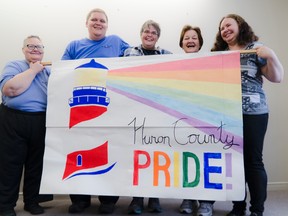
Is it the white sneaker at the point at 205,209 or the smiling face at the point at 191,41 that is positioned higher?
the smiling face at the point at 191,41

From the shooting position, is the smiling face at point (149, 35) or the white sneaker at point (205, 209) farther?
the smiling face at point (149, 35)

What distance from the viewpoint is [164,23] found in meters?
2.23

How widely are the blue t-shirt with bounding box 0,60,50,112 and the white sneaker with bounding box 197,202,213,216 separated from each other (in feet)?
3.85

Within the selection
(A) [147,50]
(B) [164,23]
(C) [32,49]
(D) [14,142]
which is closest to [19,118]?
(D) [14,142]

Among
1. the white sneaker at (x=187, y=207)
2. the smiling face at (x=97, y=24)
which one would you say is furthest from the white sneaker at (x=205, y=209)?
the smiling face at (x=97, y=24)

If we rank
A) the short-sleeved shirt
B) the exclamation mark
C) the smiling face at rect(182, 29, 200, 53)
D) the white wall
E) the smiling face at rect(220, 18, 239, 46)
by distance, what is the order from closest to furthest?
the exclamation mark → the short-sleeved shirt → the smiling face at rect(220, 18, 239, 46) → the smiling face at rect(182, 29, 200, 53) → the white wall

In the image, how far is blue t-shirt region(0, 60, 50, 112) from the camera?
64.0 inches

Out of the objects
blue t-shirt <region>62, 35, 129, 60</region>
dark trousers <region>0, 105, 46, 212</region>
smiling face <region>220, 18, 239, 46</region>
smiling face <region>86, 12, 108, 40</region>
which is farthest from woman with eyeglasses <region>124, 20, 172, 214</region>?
dark trousers <region>0, 105, 46, 212</region>

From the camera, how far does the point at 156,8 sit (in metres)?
2.23

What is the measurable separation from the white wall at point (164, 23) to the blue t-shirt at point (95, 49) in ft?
1.37

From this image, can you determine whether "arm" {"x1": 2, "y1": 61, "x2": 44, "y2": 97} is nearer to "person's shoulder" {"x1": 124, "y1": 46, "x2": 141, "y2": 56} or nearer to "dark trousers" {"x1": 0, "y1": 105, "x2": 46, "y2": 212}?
"dark trousers" {"x1": 0, "y1": 105, "x2": 46, "y2": 212}

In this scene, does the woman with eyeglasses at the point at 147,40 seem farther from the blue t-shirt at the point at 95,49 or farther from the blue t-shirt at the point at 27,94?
the blue t-shirt at the point at 27,94

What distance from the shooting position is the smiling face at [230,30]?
1.57m

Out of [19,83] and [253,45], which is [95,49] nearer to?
[19,83]
